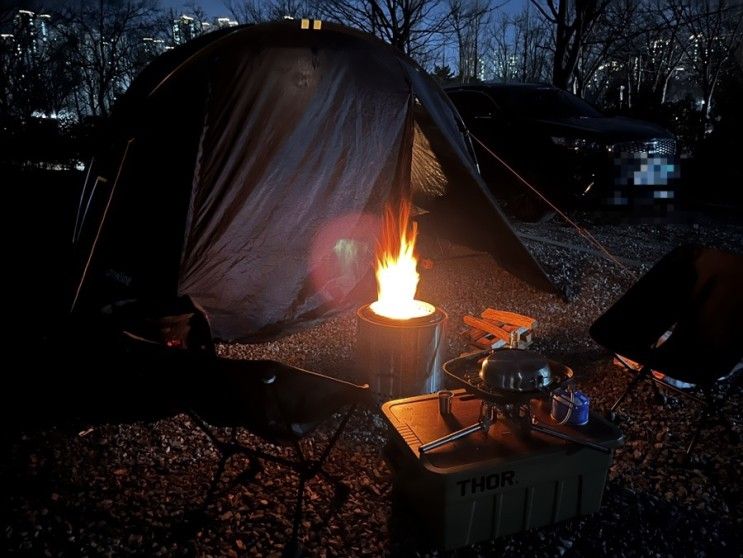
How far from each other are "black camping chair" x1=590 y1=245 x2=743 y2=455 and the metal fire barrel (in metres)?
1.15

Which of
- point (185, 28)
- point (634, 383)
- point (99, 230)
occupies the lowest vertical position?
point (634, 383)

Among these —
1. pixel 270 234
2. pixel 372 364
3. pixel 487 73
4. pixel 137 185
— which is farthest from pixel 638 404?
pixel 487 73

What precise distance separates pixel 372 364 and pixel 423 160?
3.66 metres

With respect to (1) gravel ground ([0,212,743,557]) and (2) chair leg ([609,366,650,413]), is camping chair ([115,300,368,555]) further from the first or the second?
(2) chair leg ([609,366,650,413])

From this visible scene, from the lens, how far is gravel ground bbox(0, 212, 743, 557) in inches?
102

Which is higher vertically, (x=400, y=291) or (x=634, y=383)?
(x=400, y=291)

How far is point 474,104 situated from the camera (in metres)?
9.78

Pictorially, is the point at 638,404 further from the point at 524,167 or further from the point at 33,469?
the point at 524,167

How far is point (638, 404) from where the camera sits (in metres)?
3.86

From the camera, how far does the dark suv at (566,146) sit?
7.93m

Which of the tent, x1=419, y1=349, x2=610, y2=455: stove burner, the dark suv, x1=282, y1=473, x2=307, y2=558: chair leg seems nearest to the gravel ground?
x1=282, y1=473, x2=307, y2=558: chair leg

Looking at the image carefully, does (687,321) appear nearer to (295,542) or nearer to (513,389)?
(513,389)

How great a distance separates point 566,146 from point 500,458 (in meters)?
7.37

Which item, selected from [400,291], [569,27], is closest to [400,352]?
[400,291]
